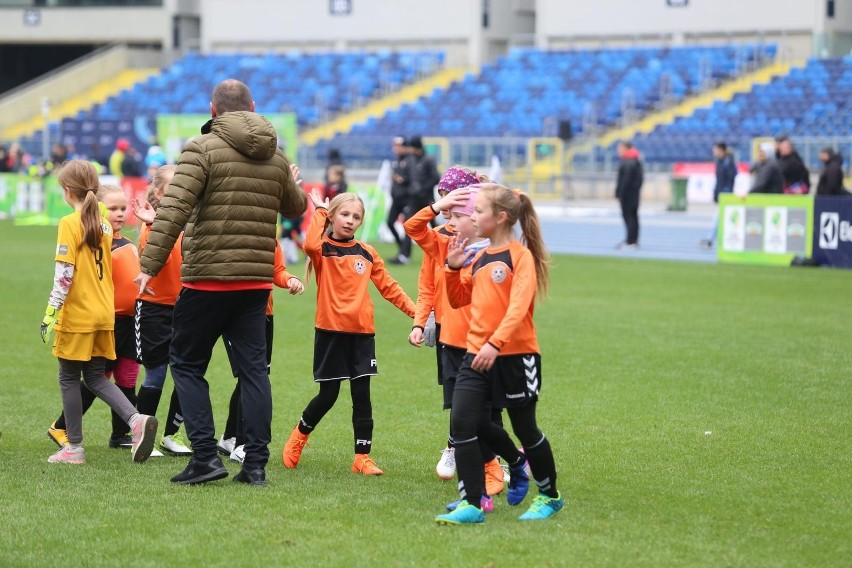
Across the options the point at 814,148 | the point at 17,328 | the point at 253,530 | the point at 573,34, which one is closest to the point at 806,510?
the point at 253,530

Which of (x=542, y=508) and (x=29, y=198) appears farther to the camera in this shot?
(x=29, y=198)

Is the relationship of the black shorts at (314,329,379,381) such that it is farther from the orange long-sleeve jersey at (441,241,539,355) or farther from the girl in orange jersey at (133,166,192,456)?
the orange long-sleeve jersey at (441,241,539,355)

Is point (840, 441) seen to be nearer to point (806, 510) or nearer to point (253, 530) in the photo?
point (806, 510)

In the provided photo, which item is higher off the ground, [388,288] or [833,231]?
[388,288]

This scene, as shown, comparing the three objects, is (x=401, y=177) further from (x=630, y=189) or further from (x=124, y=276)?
(x=124, y=276)

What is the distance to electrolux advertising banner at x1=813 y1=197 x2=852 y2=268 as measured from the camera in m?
18.8

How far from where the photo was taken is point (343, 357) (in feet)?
23.3

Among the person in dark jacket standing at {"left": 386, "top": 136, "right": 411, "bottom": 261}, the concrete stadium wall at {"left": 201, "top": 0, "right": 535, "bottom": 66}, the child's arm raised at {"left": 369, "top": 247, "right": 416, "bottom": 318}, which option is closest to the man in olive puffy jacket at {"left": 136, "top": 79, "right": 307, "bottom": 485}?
→ the child's arm raised at {"left": 369, "top": 247, "right": 416, "bottom": 318}

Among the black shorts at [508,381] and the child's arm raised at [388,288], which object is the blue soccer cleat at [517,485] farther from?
the child's arm raised at [388,288]

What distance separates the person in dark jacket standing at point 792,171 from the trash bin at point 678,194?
514 inches

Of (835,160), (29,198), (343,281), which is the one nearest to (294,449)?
(343,281)

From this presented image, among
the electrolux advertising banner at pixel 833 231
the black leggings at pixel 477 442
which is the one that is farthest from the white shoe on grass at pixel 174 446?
the electrolux advertising banner at pixel 833 231

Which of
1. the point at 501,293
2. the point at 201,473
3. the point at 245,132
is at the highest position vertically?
the point at 245,132

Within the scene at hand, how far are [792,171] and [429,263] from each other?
15375 mm
